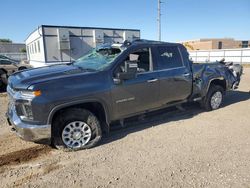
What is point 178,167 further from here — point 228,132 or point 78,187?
point 228,132

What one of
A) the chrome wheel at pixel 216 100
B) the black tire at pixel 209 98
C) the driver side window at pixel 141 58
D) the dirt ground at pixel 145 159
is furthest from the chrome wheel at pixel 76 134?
the chrome wheel at pixel 216 100

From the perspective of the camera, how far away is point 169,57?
5285 millimetres

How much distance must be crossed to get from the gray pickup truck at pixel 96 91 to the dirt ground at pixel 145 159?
0.43 metres

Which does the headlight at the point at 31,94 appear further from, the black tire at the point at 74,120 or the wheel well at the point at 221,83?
the wheel well at the point at 221,83

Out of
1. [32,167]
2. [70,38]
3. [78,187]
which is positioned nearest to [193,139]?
[78,187]

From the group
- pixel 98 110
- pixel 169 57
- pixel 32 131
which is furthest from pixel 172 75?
pixel 32 131

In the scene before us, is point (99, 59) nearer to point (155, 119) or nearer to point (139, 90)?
point (139, 90)

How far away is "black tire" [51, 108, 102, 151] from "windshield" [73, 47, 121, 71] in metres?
0.93

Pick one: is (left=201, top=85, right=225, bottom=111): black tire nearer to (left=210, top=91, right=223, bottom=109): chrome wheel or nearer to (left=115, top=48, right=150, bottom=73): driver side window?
(left=210, top=91, right=223, bottom=109): chrome wheel

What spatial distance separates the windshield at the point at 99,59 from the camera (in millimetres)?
4438

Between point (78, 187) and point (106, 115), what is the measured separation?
152cm

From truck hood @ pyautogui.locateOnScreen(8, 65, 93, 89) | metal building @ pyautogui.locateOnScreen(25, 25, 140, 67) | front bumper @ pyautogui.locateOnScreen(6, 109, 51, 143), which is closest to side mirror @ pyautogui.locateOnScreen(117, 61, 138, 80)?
truck hood @ pyautogui.locateOnScreen(8, 65, 93, 89)

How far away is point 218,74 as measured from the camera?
6410 mm

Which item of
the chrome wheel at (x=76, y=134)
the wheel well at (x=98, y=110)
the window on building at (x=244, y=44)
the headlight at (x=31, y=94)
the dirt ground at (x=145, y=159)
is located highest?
the window on building at (x=244, y=44)
